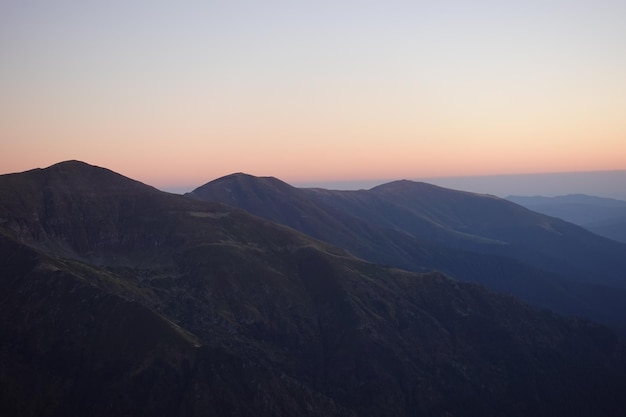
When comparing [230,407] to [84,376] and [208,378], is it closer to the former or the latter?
[208,378]

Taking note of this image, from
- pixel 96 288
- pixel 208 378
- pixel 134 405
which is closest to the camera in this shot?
pixel 134 405

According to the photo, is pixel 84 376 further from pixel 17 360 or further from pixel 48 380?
pixel 17 360

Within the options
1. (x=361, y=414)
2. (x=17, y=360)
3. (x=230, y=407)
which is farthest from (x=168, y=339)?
(x=361, y=414)

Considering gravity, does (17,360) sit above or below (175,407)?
above

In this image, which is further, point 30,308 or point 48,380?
point 30,308

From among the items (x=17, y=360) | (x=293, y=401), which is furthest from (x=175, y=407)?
(x=17, y=360)

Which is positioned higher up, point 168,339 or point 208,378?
point 168,339

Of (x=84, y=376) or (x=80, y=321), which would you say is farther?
(x=80, y=321)

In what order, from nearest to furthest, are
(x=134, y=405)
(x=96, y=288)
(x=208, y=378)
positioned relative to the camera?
(x=134, y=405) → (x=208, y=378) → (x=96, y=288)

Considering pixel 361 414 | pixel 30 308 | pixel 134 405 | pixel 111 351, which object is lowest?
pixel 361 414
